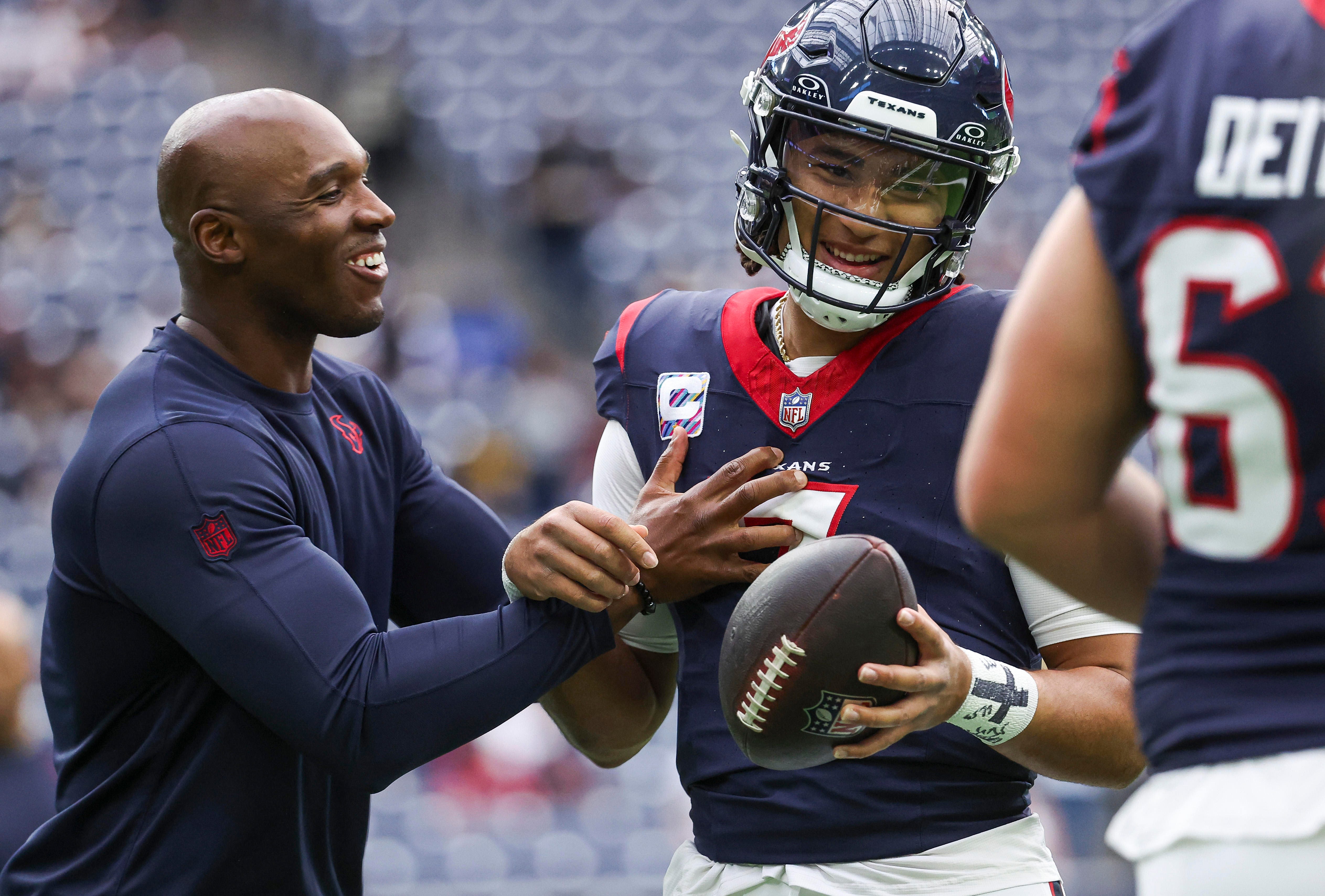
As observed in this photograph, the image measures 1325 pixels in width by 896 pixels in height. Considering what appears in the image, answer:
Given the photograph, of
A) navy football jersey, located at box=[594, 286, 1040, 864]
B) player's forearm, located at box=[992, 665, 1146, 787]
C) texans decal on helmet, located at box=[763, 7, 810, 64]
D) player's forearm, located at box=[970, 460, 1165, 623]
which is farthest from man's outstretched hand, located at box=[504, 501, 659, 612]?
texans decal on helmet, located at box=[763, 7, 810, 64]

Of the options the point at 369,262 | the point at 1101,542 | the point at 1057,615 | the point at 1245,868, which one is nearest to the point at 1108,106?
the point at 1101,542

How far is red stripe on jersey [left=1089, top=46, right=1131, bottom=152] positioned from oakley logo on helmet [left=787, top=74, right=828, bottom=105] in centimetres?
78

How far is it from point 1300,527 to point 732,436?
1.01 m

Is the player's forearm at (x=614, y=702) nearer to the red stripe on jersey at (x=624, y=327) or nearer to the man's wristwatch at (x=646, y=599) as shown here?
the man's wristwatch at (x=646, y=599)

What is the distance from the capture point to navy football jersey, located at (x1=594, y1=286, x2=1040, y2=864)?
5.91ft

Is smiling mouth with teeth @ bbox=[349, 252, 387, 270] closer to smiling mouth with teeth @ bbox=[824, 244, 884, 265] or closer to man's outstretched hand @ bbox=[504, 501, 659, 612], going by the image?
man's outstretched hand @ bbox=[504, 501, 659, 612]

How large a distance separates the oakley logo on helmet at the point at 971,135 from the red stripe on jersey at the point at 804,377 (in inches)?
9.0

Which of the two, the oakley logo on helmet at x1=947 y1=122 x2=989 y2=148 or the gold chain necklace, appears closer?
the oakley logo on helmet at x1=947 y1=122 x2=989 y2=148

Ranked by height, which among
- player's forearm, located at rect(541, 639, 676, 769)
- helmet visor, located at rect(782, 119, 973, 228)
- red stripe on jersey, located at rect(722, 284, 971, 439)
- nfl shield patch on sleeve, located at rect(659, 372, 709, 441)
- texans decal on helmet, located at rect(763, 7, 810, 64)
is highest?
texans decal on helmet, located at rect(763, 7, 810, 64)

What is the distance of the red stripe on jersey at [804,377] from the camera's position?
1.93m

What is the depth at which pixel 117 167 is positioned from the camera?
20.4 ft

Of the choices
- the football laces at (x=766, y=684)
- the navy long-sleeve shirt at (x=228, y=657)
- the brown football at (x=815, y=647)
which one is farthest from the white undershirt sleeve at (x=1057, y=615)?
the navy long-sleeve shirt at (x=228, y=657)

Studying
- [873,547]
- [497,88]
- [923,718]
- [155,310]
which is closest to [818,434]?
[873,547]

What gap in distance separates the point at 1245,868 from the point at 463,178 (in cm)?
567
